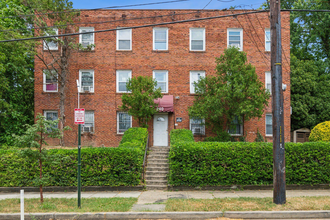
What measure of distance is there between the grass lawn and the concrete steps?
2216mm

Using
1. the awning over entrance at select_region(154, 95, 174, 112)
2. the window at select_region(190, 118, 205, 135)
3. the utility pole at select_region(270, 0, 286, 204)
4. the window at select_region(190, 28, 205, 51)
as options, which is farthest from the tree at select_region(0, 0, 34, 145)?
the utility pole at select_region(270, 0, 286, 204)

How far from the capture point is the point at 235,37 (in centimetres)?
1780

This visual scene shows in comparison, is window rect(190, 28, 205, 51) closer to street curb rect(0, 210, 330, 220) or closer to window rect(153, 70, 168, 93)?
window rect(153, 70, 168, 93)

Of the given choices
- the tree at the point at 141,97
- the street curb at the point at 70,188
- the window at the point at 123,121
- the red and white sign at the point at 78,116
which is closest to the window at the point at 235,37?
the tree at the point at 141,97

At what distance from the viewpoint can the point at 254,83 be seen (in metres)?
14.6

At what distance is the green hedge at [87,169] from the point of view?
10.5 m

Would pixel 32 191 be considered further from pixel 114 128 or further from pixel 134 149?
pixel 114 128

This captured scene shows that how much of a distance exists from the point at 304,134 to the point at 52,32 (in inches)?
826

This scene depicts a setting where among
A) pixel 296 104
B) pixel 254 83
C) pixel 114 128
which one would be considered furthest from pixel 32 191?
pixel 296 104

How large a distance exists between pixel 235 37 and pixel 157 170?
11262 mm

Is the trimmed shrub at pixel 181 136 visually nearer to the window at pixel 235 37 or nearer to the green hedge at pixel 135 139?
the green hedge at pixel 135 139

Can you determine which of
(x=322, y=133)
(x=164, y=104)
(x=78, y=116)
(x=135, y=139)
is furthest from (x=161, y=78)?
(x=322, y=133)

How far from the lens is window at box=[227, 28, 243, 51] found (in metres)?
17.8

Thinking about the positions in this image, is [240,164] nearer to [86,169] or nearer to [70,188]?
[86,169]
